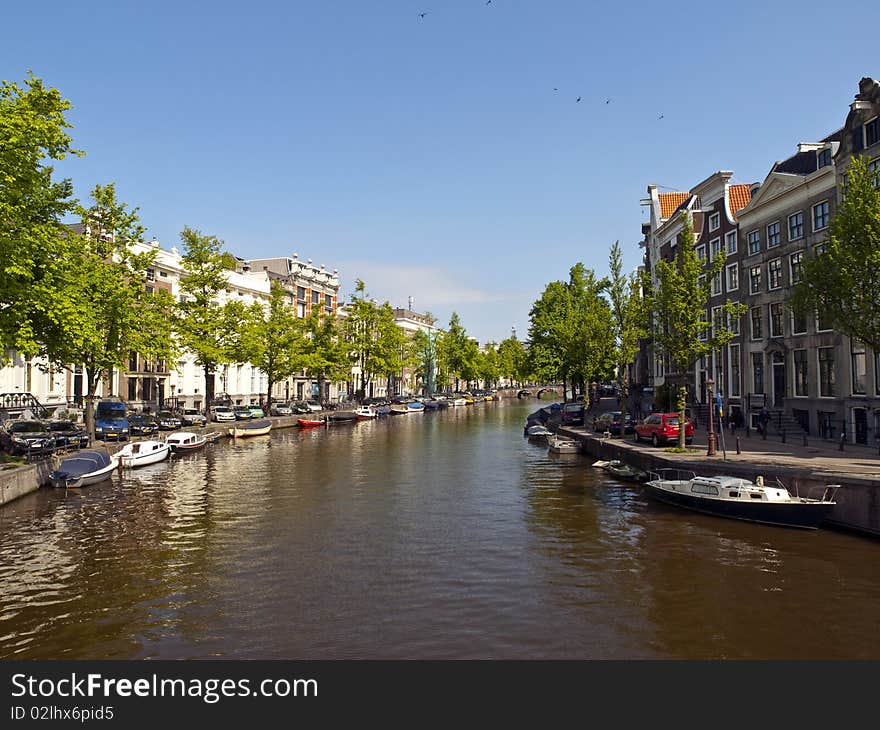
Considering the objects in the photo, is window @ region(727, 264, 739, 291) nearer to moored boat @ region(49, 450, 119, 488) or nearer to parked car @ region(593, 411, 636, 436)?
parked car @ region(593, 411, 636, 436)

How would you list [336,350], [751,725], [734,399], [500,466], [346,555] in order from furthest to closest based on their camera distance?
[336,350] < [734,399] < [500,466] < [346,555] < [751,725]

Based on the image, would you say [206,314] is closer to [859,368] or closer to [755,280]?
[755,280]

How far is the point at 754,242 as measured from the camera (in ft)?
164

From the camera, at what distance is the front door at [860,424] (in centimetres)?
3714

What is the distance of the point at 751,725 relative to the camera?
1120 cm

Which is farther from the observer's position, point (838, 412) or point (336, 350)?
point (336, 350)

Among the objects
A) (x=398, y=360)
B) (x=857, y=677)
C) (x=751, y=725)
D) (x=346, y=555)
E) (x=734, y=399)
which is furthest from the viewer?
(x=398, y=360)

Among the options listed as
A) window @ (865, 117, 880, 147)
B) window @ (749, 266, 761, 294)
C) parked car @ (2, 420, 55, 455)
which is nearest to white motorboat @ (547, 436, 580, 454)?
window @ (749, 266, 761, 294)

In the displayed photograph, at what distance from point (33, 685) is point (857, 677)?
1577 cm

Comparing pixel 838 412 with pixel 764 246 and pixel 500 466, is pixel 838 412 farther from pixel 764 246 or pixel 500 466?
pixel 500 466

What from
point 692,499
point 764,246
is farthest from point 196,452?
point 764,246

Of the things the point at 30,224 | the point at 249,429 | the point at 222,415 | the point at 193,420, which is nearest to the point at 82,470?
the point at 30,224

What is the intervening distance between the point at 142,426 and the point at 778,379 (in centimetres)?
4805

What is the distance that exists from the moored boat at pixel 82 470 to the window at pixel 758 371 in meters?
44.1
